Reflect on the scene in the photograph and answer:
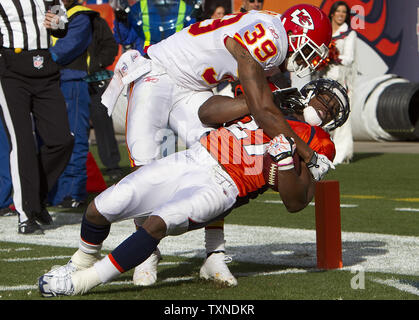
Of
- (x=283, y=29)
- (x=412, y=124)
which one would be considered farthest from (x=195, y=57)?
(x=412, y=124)

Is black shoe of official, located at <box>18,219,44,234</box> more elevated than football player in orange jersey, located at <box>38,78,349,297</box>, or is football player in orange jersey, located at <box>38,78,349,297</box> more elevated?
football player in orange jersey, located at <box>38,78,349,297</box>

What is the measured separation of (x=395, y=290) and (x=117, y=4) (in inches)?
132

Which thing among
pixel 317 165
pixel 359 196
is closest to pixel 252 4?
pixel 359 196

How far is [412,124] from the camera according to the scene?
16.0 meters

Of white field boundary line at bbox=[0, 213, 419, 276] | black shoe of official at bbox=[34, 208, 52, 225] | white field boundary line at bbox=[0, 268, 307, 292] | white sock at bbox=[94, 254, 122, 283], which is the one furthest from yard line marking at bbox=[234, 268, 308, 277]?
black shoe of official at bbox=[34, 208, 52, 225]

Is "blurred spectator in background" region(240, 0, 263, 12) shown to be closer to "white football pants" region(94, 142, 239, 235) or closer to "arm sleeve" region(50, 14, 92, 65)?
"arm sleeve" region(50, 14, 92, 65)

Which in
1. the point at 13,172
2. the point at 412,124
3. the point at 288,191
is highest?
the point at 288,191

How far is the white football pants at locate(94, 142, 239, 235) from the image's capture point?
4.48 meters

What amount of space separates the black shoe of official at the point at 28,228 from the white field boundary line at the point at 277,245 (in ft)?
0.19

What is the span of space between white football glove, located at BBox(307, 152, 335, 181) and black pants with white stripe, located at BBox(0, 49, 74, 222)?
10.1 feet

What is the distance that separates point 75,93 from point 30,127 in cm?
209

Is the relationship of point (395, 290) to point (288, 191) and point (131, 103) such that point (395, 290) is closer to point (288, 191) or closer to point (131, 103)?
point (288, 191)

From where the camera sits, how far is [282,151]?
4.45 metres

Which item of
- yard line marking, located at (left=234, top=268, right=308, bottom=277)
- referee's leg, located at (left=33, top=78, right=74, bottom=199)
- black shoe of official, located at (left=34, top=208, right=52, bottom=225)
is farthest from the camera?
black shoe of official, located at (left=34, top=208, right=52, bottom=225)
